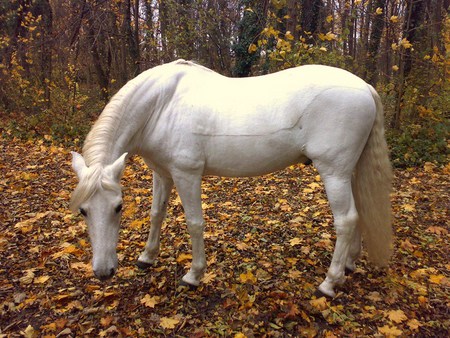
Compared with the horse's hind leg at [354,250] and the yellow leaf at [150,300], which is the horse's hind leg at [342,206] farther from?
the yellow leaf at [150,300]

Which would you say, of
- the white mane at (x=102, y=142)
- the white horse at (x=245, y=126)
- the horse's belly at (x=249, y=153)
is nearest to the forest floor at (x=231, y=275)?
the white mane at (x=102, y=142)

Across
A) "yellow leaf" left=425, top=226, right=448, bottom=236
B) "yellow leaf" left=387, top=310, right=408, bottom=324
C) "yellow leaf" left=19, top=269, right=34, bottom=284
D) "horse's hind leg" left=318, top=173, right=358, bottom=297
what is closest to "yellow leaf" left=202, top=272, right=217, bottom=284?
"horse's hind leg" left=318, top=173, right=358, bottom=297

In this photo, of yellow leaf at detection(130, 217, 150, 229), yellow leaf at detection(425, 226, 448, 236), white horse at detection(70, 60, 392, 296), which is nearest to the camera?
white horse at detection(70, 60, 392, 296)

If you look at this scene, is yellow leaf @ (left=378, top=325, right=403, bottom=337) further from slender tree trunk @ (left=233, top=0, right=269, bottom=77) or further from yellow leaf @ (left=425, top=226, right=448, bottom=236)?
slender tree trunk @ (left=233, top=0, right=269, bottom=77)

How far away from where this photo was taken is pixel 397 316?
2.53m

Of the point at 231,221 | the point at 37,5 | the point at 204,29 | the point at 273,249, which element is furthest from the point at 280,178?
the point at 37,5

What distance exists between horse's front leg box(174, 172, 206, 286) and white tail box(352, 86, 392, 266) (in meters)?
1.42

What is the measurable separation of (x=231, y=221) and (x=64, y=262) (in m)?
2.03

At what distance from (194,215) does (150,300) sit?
2.80 ft

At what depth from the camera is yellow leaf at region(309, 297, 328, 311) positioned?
8.70 feet

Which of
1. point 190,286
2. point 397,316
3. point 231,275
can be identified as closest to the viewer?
point 397,316

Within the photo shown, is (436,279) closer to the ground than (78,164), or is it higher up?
closer to the ground

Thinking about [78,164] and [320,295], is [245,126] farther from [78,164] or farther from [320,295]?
[320,295]

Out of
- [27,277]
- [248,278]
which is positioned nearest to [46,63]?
[27,277]
